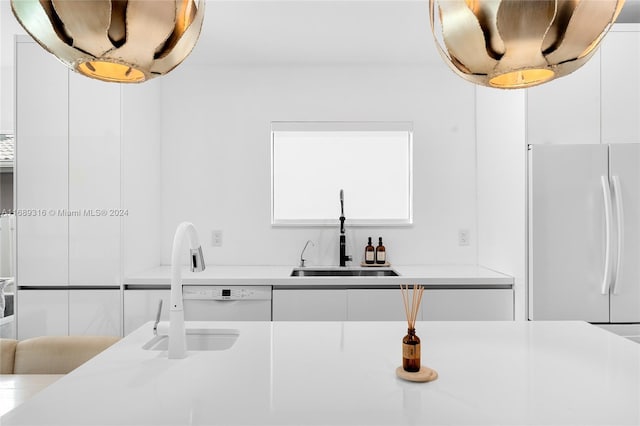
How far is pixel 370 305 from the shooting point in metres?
2.67

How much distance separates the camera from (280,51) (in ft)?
10.1

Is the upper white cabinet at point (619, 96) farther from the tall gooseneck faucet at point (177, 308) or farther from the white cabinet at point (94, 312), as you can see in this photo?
the white cabinet at point (94, 312)

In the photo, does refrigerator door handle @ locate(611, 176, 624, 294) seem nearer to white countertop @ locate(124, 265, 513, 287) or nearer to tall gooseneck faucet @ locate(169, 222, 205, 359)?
white countertop @ locate(124, 265, 513, 287)

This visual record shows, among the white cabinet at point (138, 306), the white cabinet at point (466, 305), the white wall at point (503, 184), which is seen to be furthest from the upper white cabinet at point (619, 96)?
the white cabinet at point (138, 306)

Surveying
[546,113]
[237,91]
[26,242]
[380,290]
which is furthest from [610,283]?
[26,242]

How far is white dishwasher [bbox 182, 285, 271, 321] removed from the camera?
2.67 m

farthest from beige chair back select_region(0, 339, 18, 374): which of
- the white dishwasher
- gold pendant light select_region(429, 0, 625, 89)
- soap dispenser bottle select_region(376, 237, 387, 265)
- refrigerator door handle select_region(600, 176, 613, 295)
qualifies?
refrigerator door handle select_region(600, 176, 613, 295)

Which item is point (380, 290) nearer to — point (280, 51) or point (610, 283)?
point (610, 283)

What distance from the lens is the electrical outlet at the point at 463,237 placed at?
3336 mm

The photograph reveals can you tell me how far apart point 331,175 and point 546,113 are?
1.58 m

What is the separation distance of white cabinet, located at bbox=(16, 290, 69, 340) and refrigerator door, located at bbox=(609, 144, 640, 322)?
10.6 ft

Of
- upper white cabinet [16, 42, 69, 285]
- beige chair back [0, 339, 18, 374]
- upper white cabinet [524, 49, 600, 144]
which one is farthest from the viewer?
upper white cabinet [16, 42, 69, 285]

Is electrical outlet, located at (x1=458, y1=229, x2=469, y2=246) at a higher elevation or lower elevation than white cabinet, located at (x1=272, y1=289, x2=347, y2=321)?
higher

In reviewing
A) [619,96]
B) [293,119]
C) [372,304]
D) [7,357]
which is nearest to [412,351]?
[372,304]
